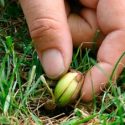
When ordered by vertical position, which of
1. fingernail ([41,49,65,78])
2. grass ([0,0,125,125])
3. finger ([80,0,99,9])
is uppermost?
finger ([80,0,99,9])

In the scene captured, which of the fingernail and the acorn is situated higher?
the fingernail

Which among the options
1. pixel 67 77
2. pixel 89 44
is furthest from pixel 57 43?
pixel 89 44

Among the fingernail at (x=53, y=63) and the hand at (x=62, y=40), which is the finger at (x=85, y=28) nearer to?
the hand at (x=62, y=40)

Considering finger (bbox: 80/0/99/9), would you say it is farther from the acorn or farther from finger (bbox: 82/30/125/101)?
the acorn

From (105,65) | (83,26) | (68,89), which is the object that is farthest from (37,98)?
(83,26)

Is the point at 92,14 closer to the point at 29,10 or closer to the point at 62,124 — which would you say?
the point at 29,10

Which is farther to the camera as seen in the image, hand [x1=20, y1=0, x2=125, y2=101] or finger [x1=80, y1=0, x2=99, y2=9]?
finger [x1=80, y1=0, x2=99, y2=9]

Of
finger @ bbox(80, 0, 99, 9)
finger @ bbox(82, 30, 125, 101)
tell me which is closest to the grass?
finger @ bbox(82, 30, 125, 101)
